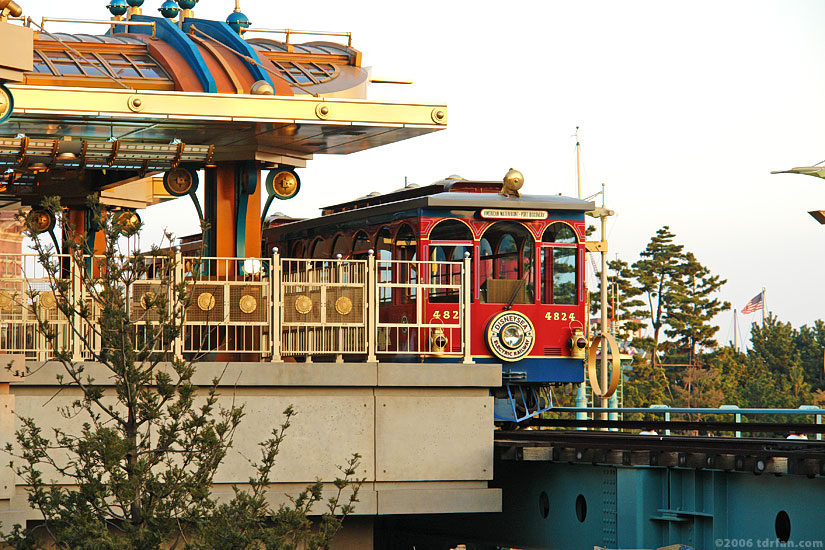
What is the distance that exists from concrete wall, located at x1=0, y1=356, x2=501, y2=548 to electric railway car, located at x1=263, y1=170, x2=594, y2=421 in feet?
17.1

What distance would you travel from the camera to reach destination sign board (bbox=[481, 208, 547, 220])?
21062mm

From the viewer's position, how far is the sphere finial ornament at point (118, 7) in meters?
21.6

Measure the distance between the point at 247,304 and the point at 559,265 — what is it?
26.1 ft

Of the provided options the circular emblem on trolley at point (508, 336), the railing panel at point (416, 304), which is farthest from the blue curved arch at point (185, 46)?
the circular emblem on trolley at point (508, 336)

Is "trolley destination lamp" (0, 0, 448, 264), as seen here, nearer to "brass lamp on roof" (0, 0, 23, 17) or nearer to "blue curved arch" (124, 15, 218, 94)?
"blue curved arch" (124, 15, 218, 94)

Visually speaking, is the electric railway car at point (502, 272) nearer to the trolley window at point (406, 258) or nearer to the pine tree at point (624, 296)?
the trolley window at point (406, 258)

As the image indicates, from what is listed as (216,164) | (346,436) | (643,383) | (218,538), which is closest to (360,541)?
(346,436)

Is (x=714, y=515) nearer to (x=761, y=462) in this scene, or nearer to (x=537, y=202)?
(x=761, y=462)

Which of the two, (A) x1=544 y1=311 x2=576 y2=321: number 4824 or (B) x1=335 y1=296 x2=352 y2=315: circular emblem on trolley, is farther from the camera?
(A) x1=544 y1=311 x2=576 y2=321: number 4824

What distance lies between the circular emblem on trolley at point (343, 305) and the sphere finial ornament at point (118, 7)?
30.1ft

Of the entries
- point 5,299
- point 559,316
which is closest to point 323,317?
point 5,299

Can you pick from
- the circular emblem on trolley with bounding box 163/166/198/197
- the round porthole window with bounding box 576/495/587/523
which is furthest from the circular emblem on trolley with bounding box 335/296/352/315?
A: the circular emblem on trolley with bounding box 163/166/198/197

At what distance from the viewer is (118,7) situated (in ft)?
71.1

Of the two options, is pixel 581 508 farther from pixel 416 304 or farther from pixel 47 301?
pixel 47 301
